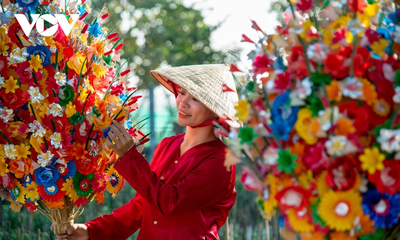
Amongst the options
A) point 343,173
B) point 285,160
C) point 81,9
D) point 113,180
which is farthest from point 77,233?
point 343,173

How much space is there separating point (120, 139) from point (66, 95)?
275 millimetres

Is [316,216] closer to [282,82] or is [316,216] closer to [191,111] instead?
[282,82]

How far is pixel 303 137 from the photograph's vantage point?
112cm

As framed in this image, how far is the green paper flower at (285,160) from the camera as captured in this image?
44.7 inches

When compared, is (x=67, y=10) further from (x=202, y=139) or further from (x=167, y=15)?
(x=167, y=15)

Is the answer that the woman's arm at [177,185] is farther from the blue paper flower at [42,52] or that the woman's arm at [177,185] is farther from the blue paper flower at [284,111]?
the blue paper flower at [284,111]

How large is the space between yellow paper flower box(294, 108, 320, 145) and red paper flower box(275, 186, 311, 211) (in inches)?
5.0

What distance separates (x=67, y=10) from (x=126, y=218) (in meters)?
0.99

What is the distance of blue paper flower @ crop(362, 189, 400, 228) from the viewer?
3.61ft


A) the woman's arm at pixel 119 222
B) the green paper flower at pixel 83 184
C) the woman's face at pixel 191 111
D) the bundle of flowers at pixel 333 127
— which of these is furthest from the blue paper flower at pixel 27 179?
the bundle of flowers at pixel 333 127

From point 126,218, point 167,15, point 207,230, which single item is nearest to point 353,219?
point 207,230

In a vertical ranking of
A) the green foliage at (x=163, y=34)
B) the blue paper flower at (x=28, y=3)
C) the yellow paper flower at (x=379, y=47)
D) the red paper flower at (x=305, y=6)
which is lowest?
the green foliage at (x=163, y=34)

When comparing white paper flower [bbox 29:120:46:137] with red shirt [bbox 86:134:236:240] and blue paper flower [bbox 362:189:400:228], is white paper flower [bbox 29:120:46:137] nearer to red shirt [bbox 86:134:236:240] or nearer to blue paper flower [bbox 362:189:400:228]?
red shirt [bbox 86:134:236:240]

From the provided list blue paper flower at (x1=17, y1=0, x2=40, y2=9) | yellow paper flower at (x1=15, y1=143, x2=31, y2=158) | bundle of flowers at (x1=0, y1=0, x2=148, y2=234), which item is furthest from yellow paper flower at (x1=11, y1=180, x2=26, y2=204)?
blue paper flower at (x1=17, y1=0, x2=40, y2=9)
